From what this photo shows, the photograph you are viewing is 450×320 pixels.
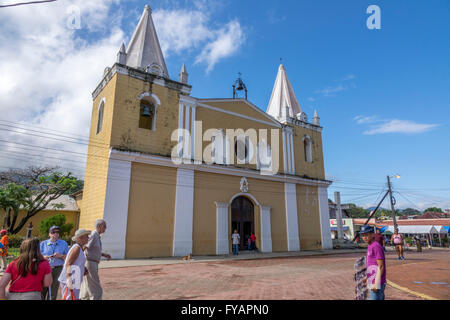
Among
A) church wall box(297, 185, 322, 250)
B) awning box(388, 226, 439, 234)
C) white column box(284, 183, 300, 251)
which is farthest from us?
awning box(388, 226, 439, 234)

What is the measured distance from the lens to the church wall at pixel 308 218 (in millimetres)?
20906

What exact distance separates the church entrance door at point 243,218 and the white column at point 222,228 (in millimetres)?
998

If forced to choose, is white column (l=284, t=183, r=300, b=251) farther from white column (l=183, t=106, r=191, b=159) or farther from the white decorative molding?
white column (l=183, t=106, r=191, b=159)

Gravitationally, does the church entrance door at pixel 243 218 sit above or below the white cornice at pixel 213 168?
below

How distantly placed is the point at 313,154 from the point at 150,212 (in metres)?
14.3

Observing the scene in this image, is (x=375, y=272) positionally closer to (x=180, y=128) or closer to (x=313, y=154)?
(x=180, y=128)

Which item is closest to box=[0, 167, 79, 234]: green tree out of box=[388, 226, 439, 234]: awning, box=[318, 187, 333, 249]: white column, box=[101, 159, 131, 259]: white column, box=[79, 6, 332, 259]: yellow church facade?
box=[79, 6, 332, 259]: yellow church facade

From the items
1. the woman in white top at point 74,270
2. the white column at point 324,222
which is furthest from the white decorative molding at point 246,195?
the woman in white top at point 74,270

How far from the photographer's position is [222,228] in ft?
55.4

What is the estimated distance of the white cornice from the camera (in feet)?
47.2

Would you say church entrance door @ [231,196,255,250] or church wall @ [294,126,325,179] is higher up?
church wall @ [294,126,325,179]

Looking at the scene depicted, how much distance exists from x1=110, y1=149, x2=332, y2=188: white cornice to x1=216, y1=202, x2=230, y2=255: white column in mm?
2072

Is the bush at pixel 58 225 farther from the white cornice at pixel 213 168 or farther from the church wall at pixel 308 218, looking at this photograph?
the church wall at pixel 308 218
